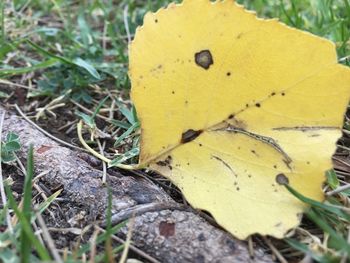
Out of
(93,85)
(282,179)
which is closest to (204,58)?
(282,179)

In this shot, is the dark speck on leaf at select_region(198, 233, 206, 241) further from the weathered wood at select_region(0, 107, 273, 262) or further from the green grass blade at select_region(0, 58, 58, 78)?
the green grass blade at select_region(0, 58, 58, 78)

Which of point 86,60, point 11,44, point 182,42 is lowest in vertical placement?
point 86,60

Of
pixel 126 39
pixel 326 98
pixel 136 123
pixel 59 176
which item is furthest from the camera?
pixel 126 39

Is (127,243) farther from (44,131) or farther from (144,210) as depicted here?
(44,131)

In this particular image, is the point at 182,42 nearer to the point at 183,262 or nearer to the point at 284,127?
the point at 284,127

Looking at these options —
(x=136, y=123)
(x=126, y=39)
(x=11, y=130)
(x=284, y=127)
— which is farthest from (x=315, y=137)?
(x=126, y=39)

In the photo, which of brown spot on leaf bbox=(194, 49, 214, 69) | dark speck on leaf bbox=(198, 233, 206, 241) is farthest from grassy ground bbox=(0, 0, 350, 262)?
brown spot on leaf bbox=(194, 49, 214, 69)
